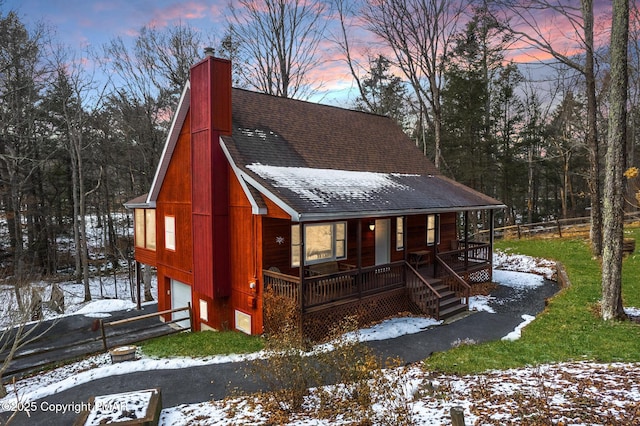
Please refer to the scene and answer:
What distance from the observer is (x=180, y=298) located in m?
15.8

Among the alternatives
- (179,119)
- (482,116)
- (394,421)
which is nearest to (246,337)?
(394,421)

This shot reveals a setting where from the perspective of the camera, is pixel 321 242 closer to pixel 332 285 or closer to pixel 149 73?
pixel 332 285

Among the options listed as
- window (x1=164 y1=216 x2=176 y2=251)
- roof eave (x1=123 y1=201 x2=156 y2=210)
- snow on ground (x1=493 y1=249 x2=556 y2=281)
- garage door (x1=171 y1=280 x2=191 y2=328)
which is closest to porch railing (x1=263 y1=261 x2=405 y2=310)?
garage door (x1=171 y1=280 x2=191 y2=328)

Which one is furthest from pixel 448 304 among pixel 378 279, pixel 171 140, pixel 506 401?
pixel 171 140

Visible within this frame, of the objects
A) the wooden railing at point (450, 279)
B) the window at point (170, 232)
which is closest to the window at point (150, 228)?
the window at point (170, 232)

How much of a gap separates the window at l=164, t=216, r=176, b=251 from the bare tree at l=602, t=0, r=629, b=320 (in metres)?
14.8

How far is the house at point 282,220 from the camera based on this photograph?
1134 centimetres

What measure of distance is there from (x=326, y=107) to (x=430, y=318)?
11393mm

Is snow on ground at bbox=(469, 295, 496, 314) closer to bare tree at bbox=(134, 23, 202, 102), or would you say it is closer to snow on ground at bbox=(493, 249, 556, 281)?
snow on ground at bbox=(493, 249, 556, 281)

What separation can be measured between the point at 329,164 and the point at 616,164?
933cm

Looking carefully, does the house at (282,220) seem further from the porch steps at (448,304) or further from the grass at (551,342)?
the grass at (551,342)

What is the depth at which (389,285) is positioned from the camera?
12.9 meters

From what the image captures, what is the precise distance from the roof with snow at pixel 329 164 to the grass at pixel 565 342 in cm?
→ 479

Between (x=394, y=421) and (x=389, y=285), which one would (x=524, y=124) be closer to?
(x=389, y=285)
